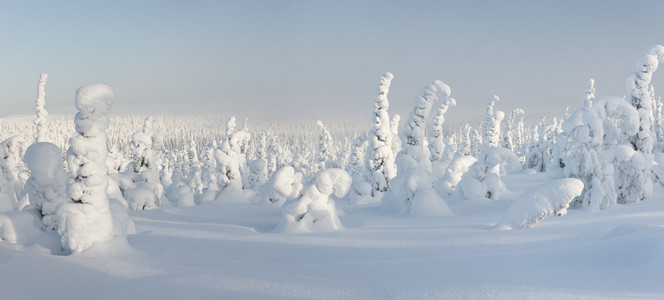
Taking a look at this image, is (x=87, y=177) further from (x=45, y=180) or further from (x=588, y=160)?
(x=588, y=160)

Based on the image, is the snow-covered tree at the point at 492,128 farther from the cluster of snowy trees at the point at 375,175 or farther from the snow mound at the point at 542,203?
the snow mound at the point at 542,203

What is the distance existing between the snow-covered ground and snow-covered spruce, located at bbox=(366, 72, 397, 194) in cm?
1099

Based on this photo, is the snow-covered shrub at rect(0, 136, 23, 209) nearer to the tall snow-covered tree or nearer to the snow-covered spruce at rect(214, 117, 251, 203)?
the snow-covered spruce at rect(214, 117, 251, 203)

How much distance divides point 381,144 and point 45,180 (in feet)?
49.1

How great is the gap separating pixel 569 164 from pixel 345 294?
10710mm

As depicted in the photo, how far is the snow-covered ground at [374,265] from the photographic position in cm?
532

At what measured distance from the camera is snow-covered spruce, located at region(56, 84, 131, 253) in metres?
8.38

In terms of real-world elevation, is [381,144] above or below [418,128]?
below

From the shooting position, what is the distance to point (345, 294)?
5184 mm

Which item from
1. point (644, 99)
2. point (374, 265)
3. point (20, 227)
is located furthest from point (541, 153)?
point (20, 227)

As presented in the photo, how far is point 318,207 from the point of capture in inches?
453

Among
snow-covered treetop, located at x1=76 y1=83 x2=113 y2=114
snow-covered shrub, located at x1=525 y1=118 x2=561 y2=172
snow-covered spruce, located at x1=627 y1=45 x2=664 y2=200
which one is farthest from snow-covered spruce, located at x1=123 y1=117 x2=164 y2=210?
snow-covered shrub, located at x1=525 y1=118 x2=561 y2=172

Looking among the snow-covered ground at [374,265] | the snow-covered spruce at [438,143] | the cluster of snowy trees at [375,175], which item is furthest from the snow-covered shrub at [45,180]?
the snow-covered spruce at [438,143]

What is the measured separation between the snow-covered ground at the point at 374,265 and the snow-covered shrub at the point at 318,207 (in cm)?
67
